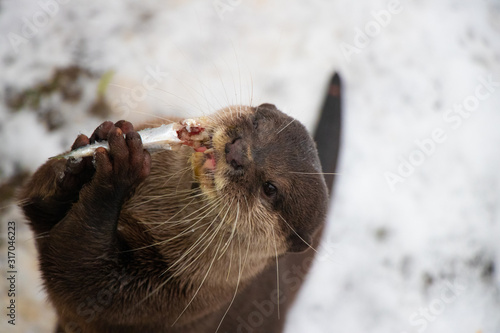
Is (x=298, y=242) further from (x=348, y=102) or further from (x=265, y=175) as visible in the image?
(x=348, y=102)

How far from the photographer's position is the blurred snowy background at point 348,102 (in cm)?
291

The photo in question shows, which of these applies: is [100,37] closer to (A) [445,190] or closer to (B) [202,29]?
(B) [202,29]

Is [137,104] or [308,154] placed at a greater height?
[308,154]

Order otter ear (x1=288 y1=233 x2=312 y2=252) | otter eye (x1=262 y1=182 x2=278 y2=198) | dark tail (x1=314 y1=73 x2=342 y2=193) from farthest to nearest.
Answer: dark tail (x1=314 y1=73 x2=342 y2=193), otter ear (x1=288 y1=233 x2=312 y2=252), otter eye (x1=262 y1=182 x2=278 y2=198)

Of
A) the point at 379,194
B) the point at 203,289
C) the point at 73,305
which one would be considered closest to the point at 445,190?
the point at 379,194

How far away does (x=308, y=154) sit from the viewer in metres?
2.04

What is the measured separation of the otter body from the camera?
75.6 inches

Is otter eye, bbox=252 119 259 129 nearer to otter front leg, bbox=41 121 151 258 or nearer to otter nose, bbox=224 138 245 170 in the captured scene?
otter nose, bbox=224 138 245 170

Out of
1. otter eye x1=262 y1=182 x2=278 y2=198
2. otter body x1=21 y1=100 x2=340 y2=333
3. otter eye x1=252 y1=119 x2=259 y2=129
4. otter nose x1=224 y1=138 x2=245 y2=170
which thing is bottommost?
otter body x1=21 y1=100 x2=340 y2=333

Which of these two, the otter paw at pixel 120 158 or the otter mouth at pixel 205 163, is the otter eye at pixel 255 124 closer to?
the otter mouth at pixel 205 163

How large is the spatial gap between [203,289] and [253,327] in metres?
0.47

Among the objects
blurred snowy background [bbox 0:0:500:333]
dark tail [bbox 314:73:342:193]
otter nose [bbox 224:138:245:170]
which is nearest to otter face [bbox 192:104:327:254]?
otter nose [bbox 224:138:245:170]

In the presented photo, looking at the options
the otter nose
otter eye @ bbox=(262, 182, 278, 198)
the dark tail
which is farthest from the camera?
the dark tail

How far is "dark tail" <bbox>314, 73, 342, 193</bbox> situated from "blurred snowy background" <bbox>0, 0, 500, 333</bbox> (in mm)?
185
